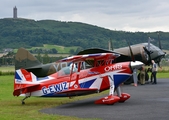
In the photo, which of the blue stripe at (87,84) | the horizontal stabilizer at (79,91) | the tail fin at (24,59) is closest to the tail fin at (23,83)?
the horizontal stabilizer at (79,91)

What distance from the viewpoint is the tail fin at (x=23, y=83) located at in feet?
59.5

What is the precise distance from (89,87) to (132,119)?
5.19 metres

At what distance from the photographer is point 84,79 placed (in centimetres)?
1788

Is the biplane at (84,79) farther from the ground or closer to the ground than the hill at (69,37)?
closer to the ground

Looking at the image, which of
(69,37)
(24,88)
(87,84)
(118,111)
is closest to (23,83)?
(24,88)

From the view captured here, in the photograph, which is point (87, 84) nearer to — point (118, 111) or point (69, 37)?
point (118, 111)


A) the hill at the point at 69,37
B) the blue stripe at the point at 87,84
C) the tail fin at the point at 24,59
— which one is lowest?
the blue stripe at the point at 87,84

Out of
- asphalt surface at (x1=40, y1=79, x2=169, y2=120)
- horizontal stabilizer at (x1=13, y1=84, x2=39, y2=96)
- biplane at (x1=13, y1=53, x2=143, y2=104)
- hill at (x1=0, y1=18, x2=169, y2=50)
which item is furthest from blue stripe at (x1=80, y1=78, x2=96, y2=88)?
hill at (x1=0, y1=18, x2=169, y2=50)

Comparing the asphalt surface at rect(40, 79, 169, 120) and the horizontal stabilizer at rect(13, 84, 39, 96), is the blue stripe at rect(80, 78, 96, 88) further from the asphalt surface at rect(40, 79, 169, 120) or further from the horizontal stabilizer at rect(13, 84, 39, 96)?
the horizontal stabilizer at rect(13, 84, 39, 96)

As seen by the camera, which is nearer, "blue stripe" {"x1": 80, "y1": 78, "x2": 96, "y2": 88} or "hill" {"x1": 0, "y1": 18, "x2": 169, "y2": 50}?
"blue stripe" {"x1": 80, "y1": 78, "x2": 96, "y2": 88}

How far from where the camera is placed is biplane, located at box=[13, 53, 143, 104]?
17.4 m

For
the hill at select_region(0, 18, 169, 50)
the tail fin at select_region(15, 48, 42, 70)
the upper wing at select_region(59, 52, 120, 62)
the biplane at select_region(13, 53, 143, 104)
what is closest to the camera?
the upper wing at select_region(59, 52, 120, 62)

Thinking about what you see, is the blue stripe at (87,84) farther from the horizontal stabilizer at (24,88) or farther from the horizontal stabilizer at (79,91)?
the horizontal stabilizer at (24,88)

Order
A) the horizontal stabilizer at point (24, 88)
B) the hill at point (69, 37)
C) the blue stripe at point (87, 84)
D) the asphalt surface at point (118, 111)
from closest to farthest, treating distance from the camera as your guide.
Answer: the asphalt surface at point (118, 111) < the blue stripe at point (87, 84) < the horizontal stabilizer at point (24, 88) < the hill at point (69, 37)
